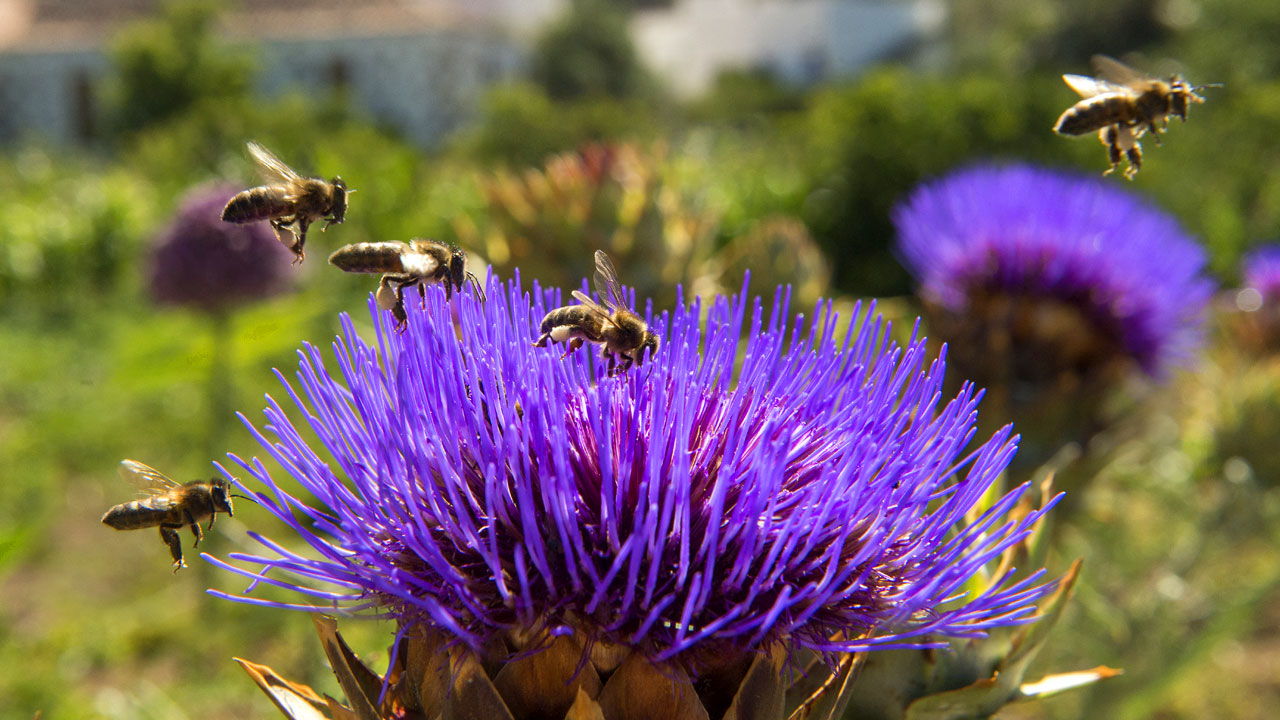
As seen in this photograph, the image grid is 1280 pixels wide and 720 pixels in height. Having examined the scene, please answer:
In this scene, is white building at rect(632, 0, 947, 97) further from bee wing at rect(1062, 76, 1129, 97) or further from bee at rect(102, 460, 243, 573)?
bee at rect(102, 460, 243, 573)

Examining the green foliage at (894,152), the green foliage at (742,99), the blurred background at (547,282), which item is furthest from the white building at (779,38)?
the green foliage at (894,152)

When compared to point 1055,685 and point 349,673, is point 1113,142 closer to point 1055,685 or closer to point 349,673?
point 1055,685

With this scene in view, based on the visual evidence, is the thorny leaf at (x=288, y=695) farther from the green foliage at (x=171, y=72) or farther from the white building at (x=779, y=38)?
the white building at (x=779, y=38)

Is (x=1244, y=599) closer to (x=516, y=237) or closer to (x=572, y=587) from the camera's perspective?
(x=516, y=237)

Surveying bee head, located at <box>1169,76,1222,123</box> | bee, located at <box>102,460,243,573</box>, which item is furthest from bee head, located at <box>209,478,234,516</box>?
bee head, located at <box>1169,76,1222,123</box>

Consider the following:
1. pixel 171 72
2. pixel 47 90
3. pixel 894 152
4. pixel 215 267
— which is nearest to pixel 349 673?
pixel 215 267
